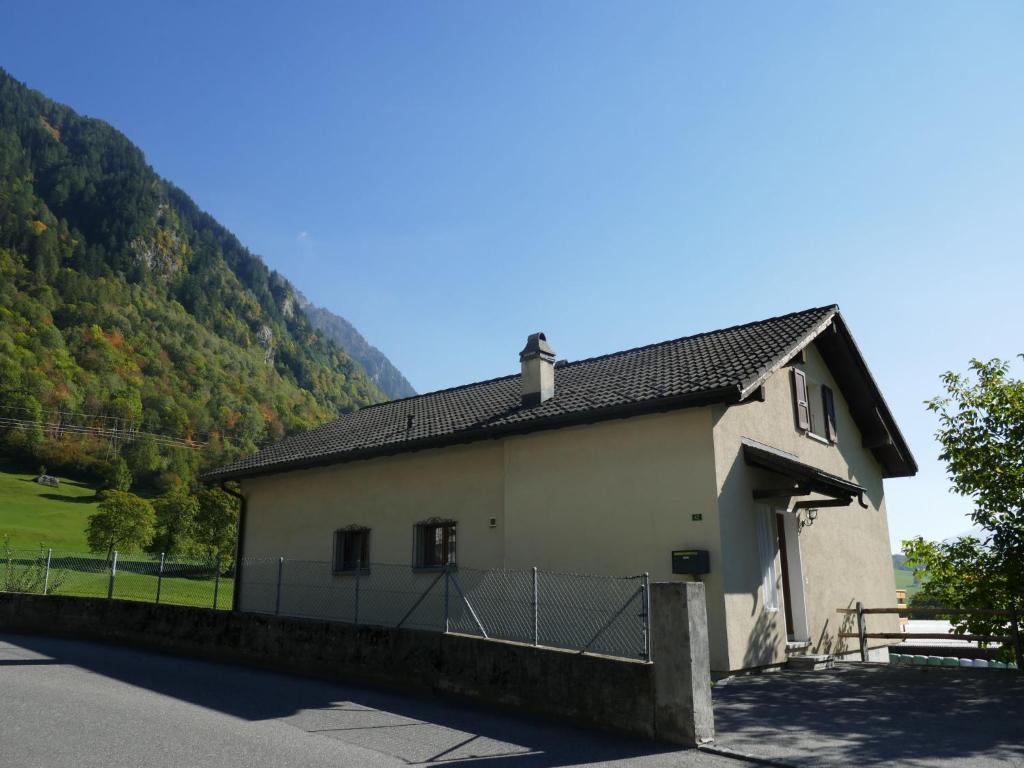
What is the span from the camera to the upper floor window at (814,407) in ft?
49.6

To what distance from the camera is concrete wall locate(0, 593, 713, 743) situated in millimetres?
7516

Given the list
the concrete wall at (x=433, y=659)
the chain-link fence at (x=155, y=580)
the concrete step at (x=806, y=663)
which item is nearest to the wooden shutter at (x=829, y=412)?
the concrete step at (x=806, y=663)

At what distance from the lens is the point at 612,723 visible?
7852 millimetres

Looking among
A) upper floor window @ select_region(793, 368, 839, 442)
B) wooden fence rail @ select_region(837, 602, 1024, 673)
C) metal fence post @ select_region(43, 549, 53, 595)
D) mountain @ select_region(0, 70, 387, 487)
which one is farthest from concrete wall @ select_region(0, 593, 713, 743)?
mountain @ select_region(0, 70, 387, 487)

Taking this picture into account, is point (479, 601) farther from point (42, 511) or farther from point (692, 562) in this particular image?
point (42, 511)

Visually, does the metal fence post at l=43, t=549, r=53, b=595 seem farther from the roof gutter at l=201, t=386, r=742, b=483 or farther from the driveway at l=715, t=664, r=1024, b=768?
the driveway at l=715, t=664, r=1024, b=768

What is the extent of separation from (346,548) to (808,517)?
9.79m

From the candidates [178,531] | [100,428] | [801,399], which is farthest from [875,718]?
[100,428]

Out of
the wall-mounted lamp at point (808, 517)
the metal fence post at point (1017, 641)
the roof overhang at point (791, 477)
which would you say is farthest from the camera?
the wall-mounted lamp at point (808, 517)

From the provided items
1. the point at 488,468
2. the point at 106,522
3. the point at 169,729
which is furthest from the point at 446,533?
the point at 106,522

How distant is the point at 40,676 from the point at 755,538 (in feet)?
35.1

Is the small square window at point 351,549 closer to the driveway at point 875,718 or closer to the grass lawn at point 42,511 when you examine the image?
the driveway at point 875,718

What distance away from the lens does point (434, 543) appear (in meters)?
15.3

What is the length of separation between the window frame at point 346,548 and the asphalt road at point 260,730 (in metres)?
5.62
